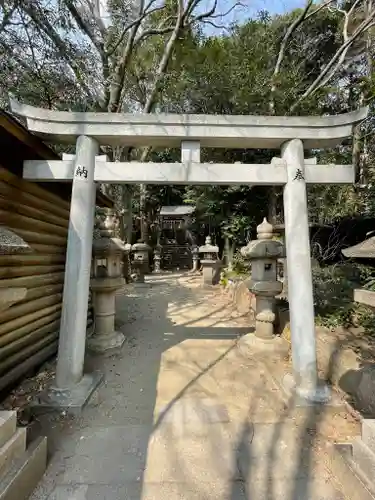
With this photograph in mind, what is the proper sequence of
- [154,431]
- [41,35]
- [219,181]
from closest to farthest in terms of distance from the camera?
[154,431] < [219,181] < [41,35]

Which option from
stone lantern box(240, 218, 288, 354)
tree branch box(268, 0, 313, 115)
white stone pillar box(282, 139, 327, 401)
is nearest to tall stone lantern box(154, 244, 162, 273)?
tree branch box(268, 0, 313, 115)

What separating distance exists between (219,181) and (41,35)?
19.9 feet

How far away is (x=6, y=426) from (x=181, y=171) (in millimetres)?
2954

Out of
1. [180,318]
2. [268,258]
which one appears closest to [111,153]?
[180,318]

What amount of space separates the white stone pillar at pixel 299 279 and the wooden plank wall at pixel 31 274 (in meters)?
3.02

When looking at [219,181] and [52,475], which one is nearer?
[52,475]

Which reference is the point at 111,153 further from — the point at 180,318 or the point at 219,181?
the point at 219,181

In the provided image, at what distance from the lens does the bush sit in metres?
4.76

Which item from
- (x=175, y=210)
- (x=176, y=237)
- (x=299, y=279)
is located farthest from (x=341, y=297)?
(x=176, y=237)

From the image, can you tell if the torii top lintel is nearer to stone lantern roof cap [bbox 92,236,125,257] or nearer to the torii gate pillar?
the torii gate pillar

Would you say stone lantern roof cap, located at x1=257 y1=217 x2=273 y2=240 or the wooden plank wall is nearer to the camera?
the wooden plank wall

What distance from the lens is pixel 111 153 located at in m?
11.2

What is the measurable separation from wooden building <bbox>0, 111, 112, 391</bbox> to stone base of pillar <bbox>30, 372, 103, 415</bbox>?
1.92 ft

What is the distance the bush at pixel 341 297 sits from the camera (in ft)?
15.6
